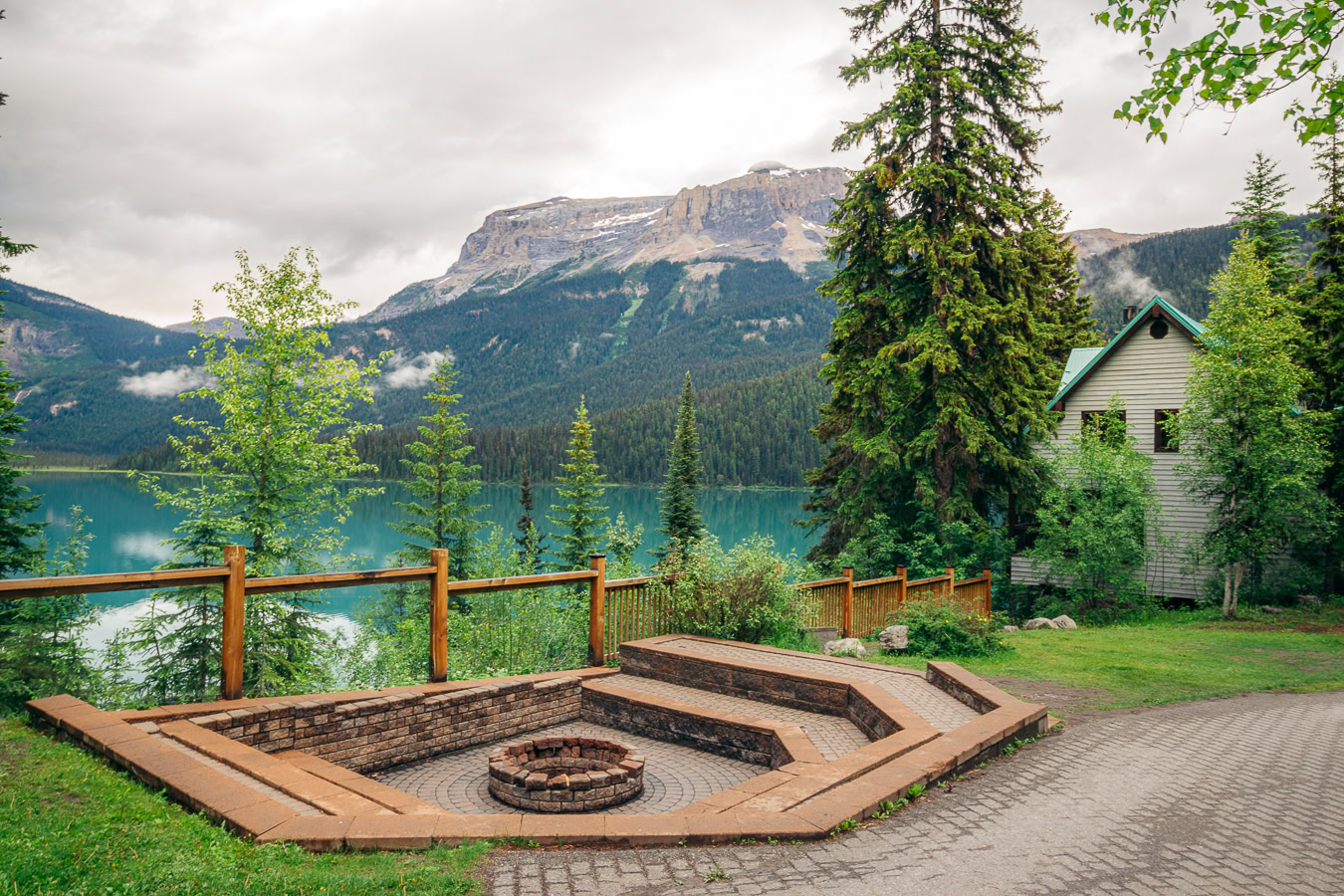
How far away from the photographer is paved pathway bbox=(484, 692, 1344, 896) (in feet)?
12.3

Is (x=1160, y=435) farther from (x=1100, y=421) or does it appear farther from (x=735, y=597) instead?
(x=735, y=597)

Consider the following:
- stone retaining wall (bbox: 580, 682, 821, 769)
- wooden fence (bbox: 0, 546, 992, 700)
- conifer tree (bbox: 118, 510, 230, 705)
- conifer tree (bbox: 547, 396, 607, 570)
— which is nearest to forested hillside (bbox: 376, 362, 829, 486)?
conifer tree (bbox: 547, 396, 607, 570)

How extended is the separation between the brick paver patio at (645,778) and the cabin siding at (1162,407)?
57.2ft

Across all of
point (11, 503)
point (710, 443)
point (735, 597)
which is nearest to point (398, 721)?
point (735, 597)

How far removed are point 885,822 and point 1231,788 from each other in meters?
2.62

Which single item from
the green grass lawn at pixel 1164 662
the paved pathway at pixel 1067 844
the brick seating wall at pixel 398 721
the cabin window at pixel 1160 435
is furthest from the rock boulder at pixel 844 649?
the cabin window at pixel 1160 435

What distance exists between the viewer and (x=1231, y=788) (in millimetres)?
5305

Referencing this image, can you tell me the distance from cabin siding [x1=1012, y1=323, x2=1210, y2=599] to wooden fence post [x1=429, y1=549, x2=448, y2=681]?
60.9 ft

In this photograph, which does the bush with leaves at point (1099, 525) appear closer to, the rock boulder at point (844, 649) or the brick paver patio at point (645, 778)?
the rock boulder at point (844, 649)

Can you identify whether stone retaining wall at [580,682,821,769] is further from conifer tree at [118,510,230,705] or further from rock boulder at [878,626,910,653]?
conifer tree at [118,510,230,705]

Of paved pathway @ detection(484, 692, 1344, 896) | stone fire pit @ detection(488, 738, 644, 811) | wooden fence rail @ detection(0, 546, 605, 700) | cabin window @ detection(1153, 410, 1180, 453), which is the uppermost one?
cabin window @ detection(1153, 410, 1180, 453)

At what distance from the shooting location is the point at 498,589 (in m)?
8.16

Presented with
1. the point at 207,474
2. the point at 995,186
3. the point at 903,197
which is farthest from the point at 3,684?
the point at 995,186

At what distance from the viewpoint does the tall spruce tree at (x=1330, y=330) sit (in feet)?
62.2
